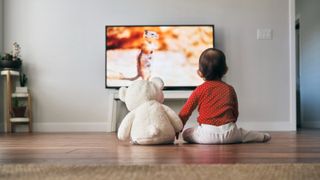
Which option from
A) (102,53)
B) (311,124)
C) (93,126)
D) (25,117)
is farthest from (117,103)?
(311,124)

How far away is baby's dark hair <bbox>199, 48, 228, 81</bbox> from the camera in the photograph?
2473mm

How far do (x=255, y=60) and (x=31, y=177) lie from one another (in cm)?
398

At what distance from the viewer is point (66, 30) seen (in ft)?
15.9

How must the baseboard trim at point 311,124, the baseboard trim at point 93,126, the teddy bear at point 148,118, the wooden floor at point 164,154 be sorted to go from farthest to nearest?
the baseboard trim at point 311,124 → the baseboard trim at point 93,126 → the teddy bear at point 148,118 → the wooden floor at point 164,154

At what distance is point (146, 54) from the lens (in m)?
4.65

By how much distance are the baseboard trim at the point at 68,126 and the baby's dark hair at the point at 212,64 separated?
8.05 feet

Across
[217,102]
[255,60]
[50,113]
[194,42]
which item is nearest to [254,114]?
[255,60]

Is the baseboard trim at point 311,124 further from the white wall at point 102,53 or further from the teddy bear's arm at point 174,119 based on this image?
the teddy bear's arm at point 174,119

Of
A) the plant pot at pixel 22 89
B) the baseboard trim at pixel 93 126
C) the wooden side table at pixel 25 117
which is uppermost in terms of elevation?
the plant pot at pixel 22 89

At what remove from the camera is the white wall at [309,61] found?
6184mm

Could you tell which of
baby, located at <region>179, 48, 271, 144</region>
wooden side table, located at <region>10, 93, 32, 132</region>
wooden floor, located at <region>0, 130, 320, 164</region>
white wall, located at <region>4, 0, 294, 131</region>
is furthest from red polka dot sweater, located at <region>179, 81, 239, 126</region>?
wooden side table, located at <region>10, 93, 32, 132</region>

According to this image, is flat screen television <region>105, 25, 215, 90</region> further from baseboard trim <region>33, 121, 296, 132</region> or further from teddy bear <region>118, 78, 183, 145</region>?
teddy bear <region>118, 78, 183, 145</region>

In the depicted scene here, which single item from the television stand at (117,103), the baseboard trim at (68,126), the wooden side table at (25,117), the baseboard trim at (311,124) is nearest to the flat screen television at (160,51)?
the television stand at (117,103)

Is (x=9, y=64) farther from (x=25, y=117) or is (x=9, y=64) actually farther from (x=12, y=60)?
(x=25, y=117)
